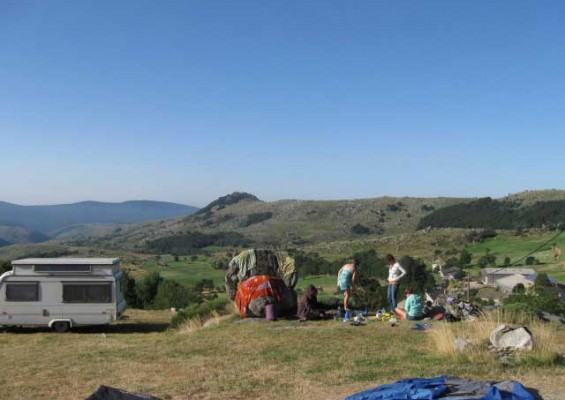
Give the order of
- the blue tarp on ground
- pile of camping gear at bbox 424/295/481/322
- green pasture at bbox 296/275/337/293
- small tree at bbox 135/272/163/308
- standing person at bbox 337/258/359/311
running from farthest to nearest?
1. green pasture at bbox 296/275/337/293
2. small tree at bbox 135/272/163/308
3. standing person at bbox 337/258/359/311
4. pile of camping gear at bbox 424/295/481/322
5. the blue tarp on ground

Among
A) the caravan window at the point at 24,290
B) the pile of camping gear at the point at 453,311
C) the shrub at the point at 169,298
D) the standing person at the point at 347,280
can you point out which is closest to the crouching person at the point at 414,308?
the pile of camping gear at the point at 453,311

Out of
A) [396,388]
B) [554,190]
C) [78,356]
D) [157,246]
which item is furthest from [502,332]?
A: [157,246]

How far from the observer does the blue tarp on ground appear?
7.22m

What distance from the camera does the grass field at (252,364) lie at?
32.5 ft

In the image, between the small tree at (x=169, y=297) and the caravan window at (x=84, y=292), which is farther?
the small tree at (x=169, y=297)

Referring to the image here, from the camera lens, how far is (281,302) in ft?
60.5

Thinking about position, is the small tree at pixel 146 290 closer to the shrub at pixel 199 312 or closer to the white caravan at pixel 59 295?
the shrub at pixel 199 312

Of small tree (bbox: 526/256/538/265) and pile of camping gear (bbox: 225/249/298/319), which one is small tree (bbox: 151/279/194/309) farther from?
small tree (bbox: 526/256/538/265)

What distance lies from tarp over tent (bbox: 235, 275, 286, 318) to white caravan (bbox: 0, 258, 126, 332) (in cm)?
499

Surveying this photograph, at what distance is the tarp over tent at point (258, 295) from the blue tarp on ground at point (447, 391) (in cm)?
1028

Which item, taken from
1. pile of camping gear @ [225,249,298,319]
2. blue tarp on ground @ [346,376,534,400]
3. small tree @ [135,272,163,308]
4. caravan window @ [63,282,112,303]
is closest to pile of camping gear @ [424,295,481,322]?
pile of camping gear @ [225,249,298,319]

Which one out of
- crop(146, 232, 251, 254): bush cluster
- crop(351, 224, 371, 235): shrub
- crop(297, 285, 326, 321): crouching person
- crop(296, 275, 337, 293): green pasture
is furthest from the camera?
crop(146, 232, 251, 254): bush cluster

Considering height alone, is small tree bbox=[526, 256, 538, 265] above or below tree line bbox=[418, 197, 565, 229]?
below

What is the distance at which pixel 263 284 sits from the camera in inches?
729
